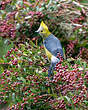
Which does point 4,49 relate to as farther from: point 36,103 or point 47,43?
point 36,103

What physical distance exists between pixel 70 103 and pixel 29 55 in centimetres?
90

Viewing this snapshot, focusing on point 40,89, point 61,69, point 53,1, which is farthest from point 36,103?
point 53,1

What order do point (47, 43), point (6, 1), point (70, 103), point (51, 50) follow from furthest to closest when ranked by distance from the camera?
point (6, 1) → point (47, 43) → point (51, 50) → point (70, 103)

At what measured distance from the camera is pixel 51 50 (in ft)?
11.7

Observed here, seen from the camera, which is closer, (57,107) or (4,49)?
(57,107)

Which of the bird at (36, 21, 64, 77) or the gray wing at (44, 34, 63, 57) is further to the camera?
the gray wing at (44, 34, 63, 57)

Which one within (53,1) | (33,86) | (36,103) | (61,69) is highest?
(53,1)

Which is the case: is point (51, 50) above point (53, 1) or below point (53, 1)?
below

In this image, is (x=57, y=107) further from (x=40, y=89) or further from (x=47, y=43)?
(x=47, y=43)

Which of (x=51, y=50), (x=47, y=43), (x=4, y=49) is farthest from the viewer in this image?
(x=4, y=49)

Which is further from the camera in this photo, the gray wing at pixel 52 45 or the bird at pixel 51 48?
the gray wing at pixel 52 45

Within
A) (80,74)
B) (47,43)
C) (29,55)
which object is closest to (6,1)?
→ (47,43)

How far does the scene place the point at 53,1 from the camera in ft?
15.1

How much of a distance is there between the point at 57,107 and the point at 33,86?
0.41 m
